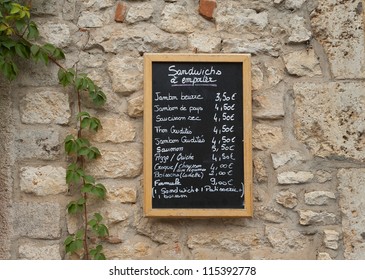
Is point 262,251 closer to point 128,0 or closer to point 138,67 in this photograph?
point 138,67

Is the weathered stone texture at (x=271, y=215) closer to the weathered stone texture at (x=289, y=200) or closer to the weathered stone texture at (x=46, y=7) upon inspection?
the weathered stone texture at (x=289, y=200)

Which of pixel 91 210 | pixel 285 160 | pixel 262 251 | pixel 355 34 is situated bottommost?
pixel 262 251

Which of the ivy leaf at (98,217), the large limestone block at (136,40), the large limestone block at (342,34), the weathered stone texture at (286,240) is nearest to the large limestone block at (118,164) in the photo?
the ivy leaf at (98,217)

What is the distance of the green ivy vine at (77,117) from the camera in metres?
2.97

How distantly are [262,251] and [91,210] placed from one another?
3.07 ft

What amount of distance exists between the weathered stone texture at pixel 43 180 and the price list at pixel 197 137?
0.50 metres

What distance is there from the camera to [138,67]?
313cm

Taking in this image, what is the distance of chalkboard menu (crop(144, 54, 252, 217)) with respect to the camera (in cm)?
301

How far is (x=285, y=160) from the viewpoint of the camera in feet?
10.1

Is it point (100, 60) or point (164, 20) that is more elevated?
point (164, 20)

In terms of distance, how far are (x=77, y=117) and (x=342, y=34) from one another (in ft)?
4.97

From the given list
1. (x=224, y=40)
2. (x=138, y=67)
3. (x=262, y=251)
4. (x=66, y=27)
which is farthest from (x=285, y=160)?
(x=66, y=27)

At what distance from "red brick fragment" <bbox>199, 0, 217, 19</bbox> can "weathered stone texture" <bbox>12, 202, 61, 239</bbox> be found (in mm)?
1313

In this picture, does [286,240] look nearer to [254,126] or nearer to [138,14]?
[254,126]
